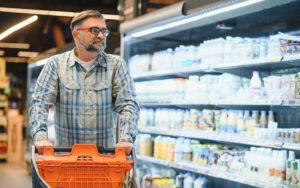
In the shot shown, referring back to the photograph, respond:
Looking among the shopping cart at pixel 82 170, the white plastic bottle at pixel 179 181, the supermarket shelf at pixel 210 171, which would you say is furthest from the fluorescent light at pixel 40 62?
the shopping cart at pixel 82 170


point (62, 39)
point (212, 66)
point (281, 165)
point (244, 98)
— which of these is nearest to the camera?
point (281, 165)

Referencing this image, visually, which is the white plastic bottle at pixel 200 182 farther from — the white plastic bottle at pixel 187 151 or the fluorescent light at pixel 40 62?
the fluorescent light at pixel 40 62

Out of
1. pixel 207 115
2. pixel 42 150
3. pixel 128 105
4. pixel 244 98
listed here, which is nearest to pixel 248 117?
pixel 244 98

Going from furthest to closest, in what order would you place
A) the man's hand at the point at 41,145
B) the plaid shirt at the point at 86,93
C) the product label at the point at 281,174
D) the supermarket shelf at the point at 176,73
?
the supermarket shelf at the point at 176,73 < the product label at the point at 281,174 < the plaid shirt at the point at 86,93 < the man's hand at the point at 41,145

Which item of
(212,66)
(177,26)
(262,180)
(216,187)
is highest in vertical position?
(177,26)

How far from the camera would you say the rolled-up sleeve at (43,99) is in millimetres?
2621

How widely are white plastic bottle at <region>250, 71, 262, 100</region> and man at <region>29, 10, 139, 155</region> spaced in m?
1.63

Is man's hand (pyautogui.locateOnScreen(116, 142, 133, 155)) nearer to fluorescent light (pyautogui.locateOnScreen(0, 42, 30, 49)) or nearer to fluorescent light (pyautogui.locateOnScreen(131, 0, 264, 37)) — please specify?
fluorescent light (pyautogui.locateOnScreen(131, 0, 264, 37))

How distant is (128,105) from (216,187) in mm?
2660

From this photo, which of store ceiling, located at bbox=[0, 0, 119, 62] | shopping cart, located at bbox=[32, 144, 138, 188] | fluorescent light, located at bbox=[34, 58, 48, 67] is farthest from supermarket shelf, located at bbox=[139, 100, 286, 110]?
fluorescent light, located at bbox=[34, 58, 48, 67]

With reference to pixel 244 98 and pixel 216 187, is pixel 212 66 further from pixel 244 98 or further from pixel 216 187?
pixel 216 187

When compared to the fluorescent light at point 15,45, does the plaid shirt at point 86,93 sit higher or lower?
lower

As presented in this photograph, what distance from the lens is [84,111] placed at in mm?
2916

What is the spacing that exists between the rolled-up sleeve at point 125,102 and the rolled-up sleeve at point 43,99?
41 cm
